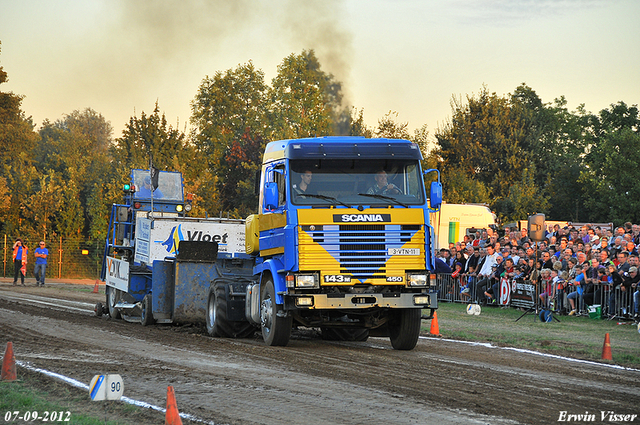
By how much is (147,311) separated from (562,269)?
37.8 feet

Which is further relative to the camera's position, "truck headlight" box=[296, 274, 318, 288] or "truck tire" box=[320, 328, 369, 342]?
"truck tire" box=[320, 328, 369, 342]

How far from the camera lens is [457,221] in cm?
3516

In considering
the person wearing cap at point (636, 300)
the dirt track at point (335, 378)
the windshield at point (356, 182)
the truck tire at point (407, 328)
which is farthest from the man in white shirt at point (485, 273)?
the windshield at point (356, 182)

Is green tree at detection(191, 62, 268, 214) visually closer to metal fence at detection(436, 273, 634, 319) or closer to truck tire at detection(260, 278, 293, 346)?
metal fence at detection(436, 273, 634, 319)

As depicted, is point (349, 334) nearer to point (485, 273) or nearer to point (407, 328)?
point (407, 328)

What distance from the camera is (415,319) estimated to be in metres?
13.7

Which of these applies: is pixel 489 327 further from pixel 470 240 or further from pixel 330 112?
pixel 330 112

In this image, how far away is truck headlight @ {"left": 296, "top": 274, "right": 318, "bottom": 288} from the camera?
41.8 ft

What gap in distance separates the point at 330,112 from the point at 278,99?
23003 millimetres

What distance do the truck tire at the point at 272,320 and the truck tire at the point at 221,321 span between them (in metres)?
1.41

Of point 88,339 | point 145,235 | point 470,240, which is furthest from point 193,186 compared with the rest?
point 88,339

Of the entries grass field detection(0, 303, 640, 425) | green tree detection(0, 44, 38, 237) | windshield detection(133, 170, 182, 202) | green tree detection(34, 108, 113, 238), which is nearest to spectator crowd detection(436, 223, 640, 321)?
grass field detection(0, 303, 640, 425)

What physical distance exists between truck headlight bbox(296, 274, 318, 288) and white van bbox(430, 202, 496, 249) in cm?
2236

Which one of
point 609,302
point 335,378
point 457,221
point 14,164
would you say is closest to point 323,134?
point 457,221
